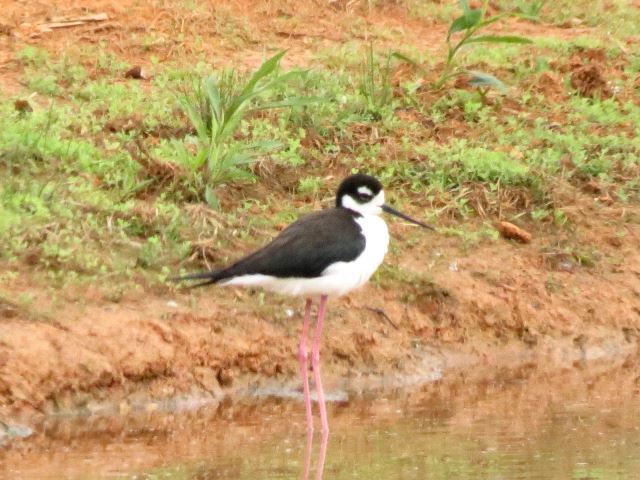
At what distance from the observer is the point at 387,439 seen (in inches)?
275

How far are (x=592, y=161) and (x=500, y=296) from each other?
5.10 feet

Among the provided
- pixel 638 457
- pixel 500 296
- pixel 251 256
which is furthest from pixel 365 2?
pixel 638 457

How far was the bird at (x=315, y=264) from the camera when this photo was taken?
7.34 meters

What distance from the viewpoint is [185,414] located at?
7.44 metres

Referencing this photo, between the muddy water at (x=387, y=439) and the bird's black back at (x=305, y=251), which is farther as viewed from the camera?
the bird's black back at (x=305, y=251)

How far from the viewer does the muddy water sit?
6.39 m

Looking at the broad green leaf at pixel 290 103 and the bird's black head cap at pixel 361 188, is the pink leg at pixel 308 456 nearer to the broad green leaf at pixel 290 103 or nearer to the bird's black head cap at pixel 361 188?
the bird's black head cap at pixel 361 188

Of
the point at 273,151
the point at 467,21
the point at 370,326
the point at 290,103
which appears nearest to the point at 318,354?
the point at 370,326

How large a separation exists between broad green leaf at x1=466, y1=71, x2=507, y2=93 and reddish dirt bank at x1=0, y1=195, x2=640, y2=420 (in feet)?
3.95

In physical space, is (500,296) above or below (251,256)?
below

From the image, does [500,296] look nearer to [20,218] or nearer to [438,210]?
[438,210]

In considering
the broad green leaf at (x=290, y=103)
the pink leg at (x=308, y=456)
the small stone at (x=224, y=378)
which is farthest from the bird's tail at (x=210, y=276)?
the broad green leaf at (x=290, y=103)

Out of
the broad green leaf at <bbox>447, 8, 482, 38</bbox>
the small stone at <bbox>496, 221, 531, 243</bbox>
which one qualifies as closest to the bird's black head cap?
the small stone at <bbox>496, 221, 531, 243</bbox>

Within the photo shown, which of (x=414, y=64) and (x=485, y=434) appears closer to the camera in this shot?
(x=485, y=434)
